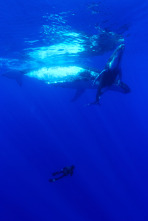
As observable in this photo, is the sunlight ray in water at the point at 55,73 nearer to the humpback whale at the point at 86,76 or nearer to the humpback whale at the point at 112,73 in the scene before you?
the humpback whale at the point at 86,76

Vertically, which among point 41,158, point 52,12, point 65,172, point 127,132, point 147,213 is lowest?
point 65,172

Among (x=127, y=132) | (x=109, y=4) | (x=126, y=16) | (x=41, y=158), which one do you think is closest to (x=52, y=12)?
(x=109, y=4)

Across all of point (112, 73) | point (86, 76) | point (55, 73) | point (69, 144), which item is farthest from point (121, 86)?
point (69, 144)

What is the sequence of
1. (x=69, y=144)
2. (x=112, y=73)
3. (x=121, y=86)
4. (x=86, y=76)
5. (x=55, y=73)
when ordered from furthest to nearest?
1. (x=69, y=144)
2. (x=55, y=73)
3. (x=86, y=76)
4. (x=121, y=86)
5. (x=112, y=73)

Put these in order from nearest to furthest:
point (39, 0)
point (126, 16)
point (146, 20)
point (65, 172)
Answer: point (65, 172) → point (39, 0) → point (126, 16) → point (146, 20)

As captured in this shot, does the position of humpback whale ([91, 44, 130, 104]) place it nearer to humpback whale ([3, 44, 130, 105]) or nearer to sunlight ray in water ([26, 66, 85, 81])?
humpback whale ([3, 44, 130, 105])

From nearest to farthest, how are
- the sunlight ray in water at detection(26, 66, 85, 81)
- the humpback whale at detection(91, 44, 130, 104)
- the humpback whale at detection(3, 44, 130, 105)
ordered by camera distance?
the humpback whale at detection(91, 44, 130, 104) → the humpback whale at detection(3, 44, 130, 105) → the sunlight ray in water at detection(26, 66, 85, 81)

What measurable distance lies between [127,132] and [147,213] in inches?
815

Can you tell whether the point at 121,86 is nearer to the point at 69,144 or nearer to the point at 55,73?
the point at 55,73

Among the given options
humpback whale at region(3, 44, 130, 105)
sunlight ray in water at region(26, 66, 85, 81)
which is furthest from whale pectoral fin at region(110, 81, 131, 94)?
sunlight ray in water at region(26, 66, 85, 81)

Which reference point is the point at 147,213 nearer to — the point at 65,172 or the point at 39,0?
the point at 65,172

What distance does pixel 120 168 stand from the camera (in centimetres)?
3381

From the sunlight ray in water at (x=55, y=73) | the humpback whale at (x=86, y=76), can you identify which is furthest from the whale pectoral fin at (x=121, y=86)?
the sunlight ray in water at (x=55, y=73)

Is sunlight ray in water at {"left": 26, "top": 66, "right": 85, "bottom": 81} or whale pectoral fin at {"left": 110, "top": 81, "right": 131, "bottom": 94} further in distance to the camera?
sunlight ray in water at {"left": 26, "top": 66, "right": 85, "bottom": 81}
